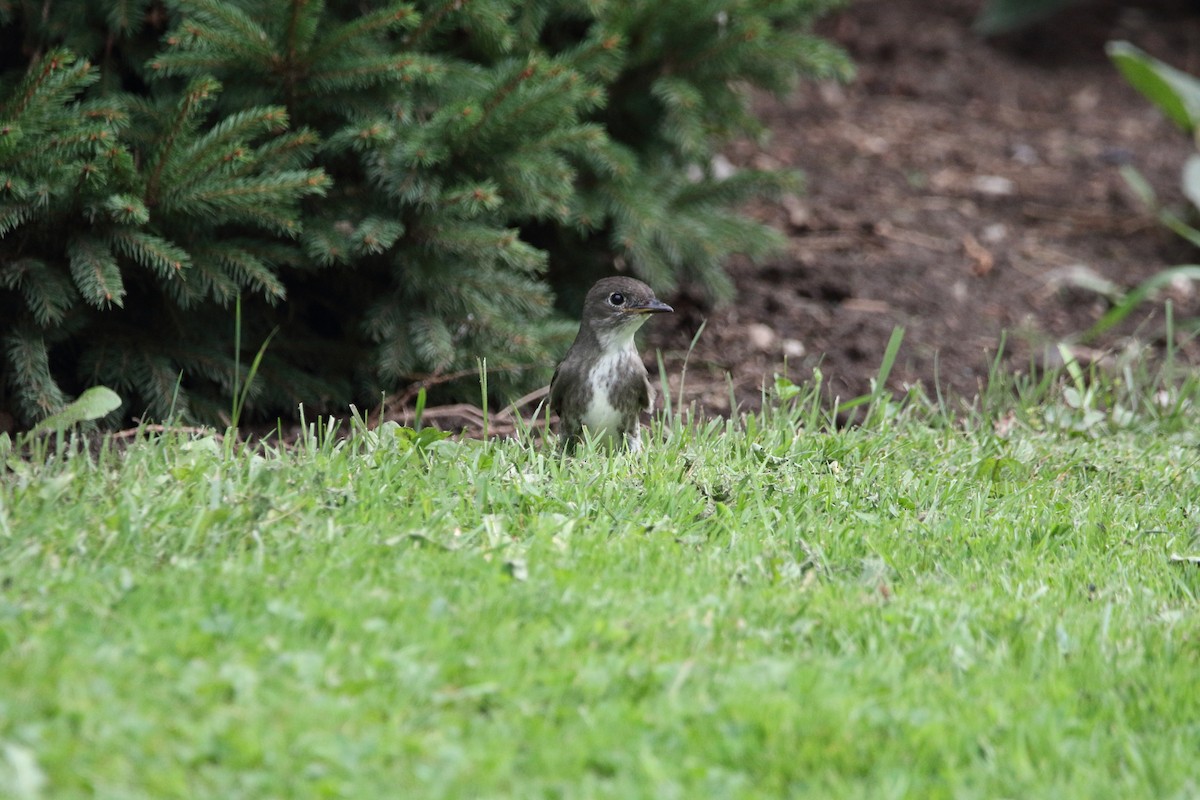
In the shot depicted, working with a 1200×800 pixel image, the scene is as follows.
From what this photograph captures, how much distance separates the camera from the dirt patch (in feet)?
25.1

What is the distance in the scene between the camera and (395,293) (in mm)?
6215

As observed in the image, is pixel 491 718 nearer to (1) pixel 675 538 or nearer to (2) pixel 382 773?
(2) pixel 382 773

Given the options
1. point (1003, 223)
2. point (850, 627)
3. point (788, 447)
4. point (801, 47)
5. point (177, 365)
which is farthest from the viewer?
point (1003, 223)

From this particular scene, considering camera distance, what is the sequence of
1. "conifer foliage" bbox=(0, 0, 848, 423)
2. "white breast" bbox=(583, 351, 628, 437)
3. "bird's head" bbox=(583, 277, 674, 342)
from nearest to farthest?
"conifer foliage" bbox=(0, 0, 848, 423), "white breast" bbox=(583, 351, 628, 437), "bird's head" bbox=(583, 277, 674, 342)

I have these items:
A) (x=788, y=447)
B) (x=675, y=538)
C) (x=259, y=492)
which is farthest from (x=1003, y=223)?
(x=259, y=492)

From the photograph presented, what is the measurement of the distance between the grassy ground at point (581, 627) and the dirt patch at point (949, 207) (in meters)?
1.93

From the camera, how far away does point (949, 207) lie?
976 cm

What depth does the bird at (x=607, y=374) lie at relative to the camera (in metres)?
5.98

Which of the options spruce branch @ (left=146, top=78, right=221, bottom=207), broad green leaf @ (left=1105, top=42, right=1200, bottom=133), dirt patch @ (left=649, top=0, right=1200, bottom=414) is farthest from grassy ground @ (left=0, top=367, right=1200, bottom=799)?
broad green leaf @ (left=1105, top=42, right=1200, bottom=133)

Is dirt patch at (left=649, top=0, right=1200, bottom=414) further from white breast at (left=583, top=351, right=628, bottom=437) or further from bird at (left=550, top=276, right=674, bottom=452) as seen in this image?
white breast at (left=583, top=351, right=628, bottom=437)

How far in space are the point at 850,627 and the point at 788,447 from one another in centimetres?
152

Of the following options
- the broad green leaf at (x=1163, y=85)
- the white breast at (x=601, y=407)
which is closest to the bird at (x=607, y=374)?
the white breast at (x=601, y=407)

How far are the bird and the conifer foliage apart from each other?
28 centimetres

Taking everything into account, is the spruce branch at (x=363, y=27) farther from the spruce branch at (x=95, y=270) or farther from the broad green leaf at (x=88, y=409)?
the broad green leaf at (x=88, y=409)
